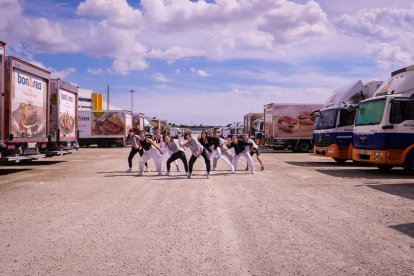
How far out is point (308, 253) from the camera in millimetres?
5363

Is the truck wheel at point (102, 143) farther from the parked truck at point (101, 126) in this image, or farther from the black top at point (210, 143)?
the black top at point (210, 143)

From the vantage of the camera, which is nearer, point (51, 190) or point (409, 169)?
point (51, 190)

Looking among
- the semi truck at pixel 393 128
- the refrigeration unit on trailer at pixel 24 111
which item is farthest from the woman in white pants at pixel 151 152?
the semi truck at pixel 393 128

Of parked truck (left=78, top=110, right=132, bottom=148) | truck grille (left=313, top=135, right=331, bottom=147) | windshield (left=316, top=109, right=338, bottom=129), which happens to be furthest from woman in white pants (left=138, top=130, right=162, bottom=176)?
parked truck (left=78, top=110, right=132, bottom=148)

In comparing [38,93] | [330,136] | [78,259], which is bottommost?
[78,259]

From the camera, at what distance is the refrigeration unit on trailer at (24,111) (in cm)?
1365

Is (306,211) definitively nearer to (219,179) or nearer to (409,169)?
(219,179)

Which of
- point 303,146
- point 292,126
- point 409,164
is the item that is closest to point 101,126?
point 292,126

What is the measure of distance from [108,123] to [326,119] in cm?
2461

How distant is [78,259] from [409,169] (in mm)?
12668

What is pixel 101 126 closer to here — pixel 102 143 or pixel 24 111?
pixel 102 143

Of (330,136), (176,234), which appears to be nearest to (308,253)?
(176,234)

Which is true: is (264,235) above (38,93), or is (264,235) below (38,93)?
below

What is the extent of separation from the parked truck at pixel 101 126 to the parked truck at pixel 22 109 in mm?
23226
